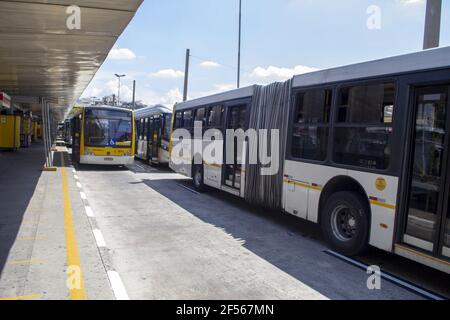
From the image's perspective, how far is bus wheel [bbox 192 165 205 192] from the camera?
474 inches

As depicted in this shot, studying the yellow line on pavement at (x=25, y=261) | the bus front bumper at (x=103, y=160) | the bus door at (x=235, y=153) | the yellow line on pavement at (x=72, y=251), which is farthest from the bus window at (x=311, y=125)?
the bus front bumper at (x=103, y=160)

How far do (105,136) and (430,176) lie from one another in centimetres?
1467

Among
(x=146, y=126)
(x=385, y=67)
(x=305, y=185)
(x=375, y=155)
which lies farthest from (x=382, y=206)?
(x=146, y=126)

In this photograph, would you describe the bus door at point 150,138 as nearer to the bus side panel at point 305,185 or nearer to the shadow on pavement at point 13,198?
the shadow on pavement at point 13,198

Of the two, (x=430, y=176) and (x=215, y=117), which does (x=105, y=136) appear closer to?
(x=215, y=117)

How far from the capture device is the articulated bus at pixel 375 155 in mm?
4953

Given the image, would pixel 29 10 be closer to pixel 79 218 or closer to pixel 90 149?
pixel 79 218

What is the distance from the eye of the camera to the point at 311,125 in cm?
717

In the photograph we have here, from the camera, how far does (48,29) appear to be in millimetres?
8094

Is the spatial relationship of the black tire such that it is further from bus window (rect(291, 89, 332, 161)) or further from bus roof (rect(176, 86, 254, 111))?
bus roof (rect(176, 86, 254, 111))

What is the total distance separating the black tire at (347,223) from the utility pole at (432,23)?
149 inches

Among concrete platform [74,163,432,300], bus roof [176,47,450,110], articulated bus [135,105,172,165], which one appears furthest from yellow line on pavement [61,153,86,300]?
articulated bus [135,105,172,165]

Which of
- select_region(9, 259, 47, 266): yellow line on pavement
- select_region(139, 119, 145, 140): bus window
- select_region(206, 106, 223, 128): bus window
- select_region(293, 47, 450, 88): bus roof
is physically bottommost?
select_region(9, 259, 47, 266): yellow line on pavement

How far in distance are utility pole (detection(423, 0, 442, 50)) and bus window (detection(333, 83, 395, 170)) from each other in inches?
107
